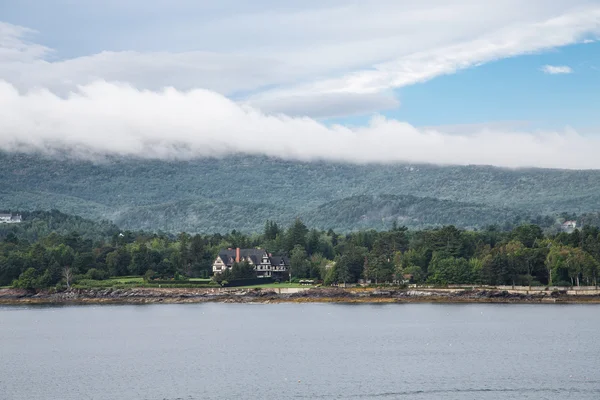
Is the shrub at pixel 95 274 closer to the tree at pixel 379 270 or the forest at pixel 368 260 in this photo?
the forest at pixel 368 260

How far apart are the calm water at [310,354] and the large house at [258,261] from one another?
3938 cm

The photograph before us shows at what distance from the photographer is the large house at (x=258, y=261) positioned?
15200 centimetres

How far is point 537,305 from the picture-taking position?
4540 inches

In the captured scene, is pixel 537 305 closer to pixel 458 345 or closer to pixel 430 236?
pixel 430 236

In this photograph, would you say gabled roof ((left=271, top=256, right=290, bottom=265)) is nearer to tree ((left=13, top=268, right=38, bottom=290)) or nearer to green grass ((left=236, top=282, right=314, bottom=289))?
green grass ((left=236, top=282, right=314, bottom=289))

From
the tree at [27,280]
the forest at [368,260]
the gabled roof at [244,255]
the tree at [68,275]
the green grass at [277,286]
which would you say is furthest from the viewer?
the gabled roof at [244,255]

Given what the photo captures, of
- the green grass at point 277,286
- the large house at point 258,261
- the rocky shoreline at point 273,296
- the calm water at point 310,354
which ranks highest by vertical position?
the large house at point 258,261

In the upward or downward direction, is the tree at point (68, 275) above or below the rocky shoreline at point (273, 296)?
above

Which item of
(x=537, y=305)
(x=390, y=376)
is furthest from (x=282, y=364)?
(x=537, y=305)

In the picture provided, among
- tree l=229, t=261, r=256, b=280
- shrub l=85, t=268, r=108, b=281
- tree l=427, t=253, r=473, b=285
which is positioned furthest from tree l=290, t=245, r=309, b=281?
shrub l=85, t=268, r=108, b=281

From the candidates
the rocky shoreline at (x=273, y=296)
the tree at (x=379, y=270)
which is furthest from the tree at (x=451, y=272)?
the tree at (x=379, y=270)

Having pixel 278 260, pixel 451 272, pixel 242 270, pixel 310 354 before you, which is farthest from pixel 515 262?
pixel 310 354

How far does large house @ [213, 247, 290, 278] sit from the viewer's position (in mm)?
152000

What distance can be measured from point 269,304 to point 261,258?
26.9 m
